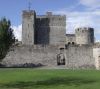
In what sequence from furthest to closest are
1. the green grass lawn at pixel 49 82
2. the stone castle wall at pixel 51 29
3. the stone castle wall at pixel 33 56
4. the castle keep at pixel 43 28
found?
the stone castle wall at pixel 51 29 < the castle keep at pixel 43 28 < the stone castle wall at pixel 33 56 < the green grass lawn at pixel 49 82

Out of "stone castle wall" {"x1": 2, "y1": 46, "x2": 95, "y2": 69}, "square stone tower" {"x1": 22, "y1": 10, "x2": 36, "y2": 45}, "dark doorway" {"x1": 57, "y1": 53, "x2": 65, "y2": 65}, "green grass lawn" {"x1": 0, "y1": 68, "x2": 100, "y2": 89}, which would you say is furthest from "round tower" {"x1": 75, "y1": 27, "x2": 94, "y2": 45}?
"green grass lawn" {"x1": 0, "y1": 68, "x2": 100, "y2": 89}

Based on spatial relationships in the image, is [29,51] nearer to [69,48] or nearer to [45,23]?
[69,48]

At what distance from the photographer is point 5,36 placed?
30.0 metres

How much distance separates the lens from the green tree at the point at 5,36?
97.3 feet

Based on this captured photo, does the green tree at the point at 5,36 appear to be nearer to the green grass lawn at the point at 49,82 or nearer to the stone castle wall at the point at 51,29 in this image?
the green grass lawn at the point at 49,82

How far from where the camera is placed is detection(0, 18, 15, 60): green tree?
29661 mm

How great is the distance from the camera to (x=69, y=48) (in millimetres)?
59125

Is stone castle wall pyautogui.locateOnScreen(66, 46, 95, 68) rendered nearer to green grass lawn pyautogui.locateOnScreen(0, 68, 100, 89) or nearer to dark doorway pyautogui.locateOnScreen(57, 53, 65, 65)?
dark doorway pyautogui.locateOnScreen(57, 53, 65, 65)

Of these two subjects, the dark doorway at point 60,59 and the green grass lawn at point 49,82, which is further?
the dark doorway at point 60,59

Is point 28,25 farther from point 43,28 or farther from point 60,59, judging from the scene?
point 60,59

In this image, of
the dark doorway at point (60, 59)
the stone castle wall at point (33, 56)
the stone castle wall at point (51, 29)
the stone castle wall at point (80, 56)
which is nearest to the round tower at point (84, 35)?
the stone castle wall at point (51, 29)

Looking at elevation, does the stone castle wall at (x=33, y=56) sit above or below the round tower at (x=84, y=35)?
below

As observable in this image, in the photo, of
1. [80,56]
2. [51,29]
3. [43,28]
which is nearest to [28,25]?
[43,28]

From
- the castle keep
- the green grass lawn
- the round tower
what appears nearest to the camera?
the green grass lawn
